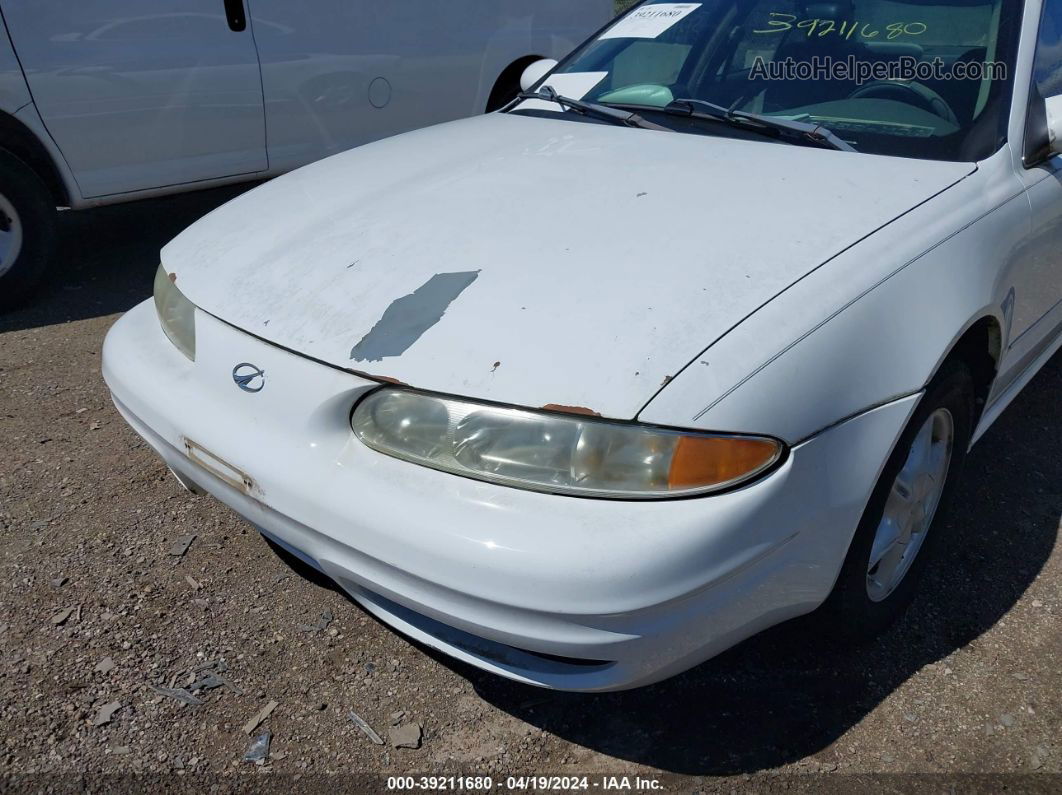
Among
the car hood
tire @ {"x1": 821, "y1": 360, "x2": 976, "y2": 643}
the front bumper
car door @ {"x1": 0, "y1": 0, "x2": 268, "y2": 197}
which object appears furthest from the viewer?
car door @ {"x1": 0, "y1": 0, "x2": 268, "y2": 197}

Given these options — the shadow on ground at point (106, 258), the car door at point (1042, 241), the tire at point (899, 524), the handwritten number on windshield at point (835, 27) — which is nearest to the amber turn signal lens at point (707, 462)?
the tire at point (899, 524)

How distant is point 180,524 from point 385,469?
1.27 m

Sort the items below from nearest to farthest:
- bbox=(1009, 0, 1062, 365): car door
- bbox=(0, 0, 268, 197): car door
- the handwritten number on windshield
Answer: bbox=(1009, 0, 1062, 365): car door, the handwritten number on windshield, bbox=(0, 0, 268, 197): car door

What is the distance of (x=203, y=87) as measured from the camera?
440cm

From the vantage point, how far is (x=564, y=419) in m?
1.60

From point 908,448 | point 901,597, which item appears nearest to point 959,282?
point 908,448

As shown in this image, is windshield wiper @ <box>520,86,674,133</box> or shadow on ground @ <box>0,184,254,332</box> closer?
windshield wiper @ <box>520,86,674,133</box>

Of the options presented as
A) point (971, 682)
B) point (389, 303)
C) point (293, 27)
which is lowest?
point (971, 682)

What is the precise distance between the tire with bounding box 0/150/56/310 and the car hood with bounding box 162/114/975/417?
2117 millimetres

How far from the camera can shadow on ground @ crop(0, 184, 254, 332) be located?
4285 millimetres

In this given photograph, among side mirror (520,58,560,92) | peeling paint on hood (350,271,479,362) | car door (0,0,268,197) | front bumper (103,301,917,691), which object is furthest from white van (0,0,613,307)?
peeling paint on hood (350,271,479,362)

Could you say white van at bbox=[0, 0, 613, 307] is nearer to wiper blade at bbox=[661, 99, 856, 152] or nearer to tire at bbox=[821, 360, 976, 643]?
wiper blade at bbox=[661, 99, 856, 152]

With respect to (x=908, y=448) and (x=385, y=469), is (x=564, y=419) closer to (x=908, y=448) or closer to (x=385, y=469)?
(x=385, y=469)

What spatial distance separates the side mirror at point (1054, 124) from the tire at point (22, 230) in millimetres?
3976
